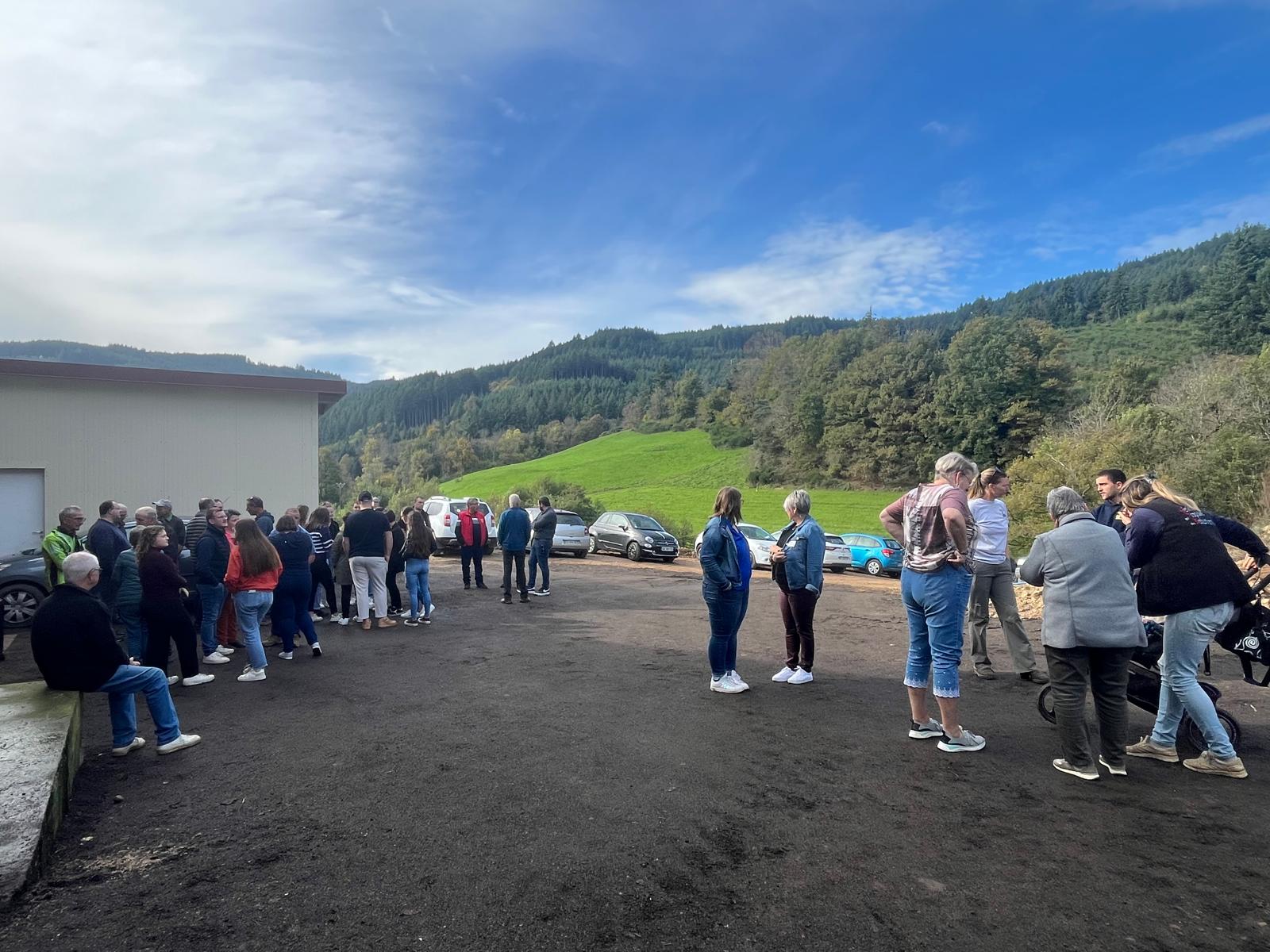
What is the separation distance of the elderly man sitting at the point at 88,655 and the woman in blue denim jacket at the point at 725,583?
4.24 m

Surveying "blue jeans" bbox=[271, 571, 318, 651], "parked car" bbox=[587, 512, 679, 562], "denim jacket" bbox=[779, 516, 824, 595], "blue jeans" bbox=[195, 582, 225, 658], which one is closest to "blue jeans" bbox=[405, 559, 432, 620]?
"blue jeans" bbox=[271, 571, 318, 651]

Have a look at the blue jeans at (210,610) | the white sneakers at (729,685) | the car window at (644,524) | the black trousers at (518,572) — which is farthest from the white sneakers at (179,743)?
the car window at (644,524)

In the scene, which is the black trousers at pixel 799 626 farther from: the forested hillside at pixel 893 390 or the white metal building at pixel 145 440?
the forested hillside at pixel 893 390

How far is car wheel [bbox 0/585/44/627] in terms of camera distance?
10039 millimetres

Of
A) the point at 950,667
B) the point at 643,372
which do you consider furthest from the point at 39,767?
the point at 643,372

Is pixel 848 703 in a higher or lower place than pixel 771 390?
lower

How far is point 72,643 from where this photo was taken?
478 cm

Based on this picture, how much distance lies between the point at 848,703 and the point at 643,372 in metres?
140

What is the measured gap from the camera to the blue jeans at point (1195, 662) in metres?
4.61

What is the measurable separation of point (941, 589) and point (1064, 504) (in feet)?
3.35

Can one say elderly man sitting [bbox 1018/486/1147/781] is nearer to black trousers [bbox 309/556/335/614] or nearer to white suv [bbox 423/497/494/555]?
black trousers [bbox 309/556/335/614]

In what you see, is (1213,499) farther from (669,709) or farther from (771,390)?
(771,390)

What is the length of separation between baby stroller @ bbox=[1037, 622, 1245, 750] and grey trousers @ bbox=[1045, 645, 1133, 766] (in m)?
0.59

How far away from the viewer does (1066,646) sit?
4.52 m
